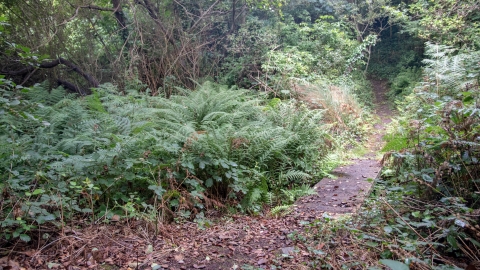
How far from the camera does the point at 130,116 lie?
5066mm

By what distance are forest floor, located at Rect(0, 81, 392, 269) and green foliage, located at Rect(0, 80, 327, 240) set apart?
17 centimetres

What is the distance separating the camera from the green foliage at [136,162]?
2.70 metres

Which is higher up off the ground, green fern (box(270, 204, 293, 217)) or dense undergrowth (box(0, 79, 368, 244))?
dense undergrowth (box(0, 79, 368, 244))

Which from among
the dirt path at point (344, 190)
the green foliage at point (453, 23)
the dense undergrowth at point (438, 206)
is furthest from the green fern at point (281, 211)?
the green foliage at point (453, 23)

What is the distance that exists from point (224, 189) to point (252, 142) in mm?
876

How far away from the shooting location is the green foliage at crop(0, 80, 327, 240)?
2.70 metres

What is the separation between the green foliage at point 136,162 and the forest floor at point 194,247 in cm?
17

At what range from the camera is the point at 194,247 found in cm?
277

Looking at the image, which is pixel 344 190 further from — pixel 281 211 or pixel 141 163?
pixel 141 163

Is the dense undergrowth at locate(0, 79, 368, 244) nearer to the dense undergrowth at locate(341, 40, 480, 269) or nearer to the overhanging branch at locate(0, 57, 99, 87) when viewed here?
the dense undergrowth at locate(341, 40, 480, 269)

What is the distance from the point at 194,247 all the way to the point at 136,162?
980 mm

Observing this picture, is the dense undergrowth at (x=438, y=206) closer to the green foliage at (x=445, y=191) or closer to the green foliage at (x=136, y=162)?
the green foliage at (x=445, y=191)

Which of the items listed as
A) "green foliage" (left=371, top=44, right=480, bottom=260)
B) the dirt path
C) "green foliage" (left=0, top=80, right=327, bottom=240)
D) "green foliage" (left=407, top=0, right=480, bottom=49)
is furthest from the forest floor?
"green foliage" (left=407, top=0, right=480, bottom=49)

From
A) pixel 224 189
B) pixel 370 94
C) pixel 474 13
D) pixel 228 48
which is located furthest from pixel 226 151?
pixel 474 13
